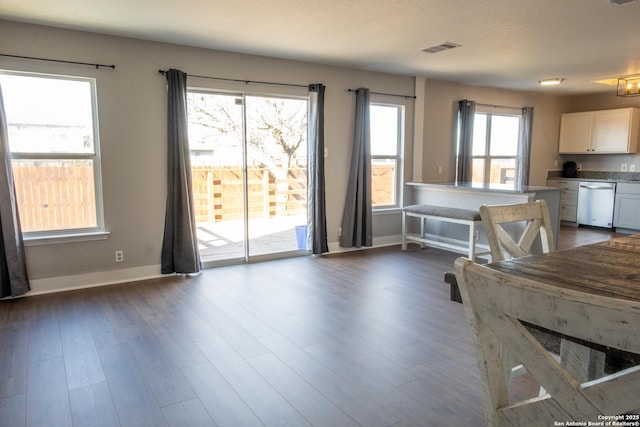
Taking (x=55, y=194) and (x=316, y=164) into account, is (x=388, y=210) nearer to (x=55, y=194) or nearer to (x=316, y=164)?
(x=316, y=164)

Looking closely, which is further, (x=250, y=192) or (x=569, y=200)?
(x=569, y=200)

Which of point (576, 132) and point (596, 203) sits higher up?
point (576, 132)

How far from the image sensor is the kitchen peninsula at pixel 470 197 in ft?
15.9

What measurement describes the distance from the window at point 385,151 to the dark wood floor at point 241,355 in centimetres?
216

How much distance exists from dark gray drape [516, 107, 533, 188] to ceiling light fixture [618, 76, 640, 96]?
4.40ft

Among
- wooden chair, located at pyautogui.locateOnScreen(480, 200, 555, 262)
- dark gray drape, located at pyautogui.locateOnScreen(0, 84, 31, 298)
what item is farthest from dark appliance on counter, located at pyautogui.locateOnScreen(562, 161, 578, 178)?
dark gray drape, located at pyautogui.locateOnScreen(0, 84, 31, 298)

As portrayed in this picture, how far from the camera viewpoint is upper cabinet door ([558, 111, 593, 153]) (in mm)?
7961

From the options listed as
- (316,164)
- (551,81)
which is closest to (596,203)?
(551,81)

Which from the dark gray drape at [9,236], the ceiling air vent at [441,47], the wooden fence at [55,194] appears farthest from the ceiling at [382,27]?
the wooden fence at [55,194]

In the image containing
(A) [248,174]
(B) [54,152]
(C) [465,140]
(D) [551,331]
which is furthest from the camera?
(C) [465,140]

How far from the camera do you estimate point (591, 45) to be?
14.6 feet

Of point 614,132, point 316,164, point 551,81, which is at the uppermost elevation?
point 551,81

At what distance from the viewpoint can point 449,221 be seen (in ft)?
17.5

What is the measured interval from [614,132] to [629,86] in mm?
2444
